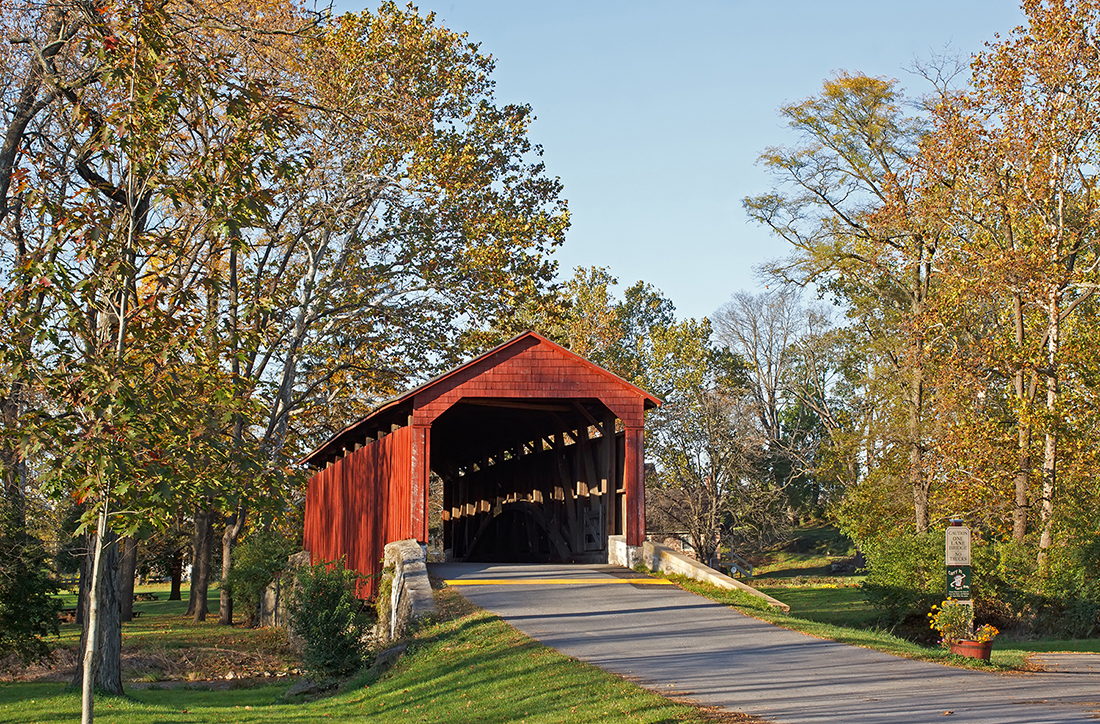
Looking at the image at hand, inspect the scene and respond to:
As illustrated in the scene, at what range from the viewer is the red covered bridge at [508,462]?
17.0 m

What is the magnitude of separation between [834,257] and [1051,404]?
32.3 ft

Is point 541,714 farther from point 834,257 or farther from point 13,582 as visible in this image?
point 834,257

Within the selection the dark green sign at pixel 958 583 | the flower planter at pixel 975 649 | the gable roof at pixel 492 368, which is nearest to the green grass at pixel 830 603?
the gable roof at pixel 492 368

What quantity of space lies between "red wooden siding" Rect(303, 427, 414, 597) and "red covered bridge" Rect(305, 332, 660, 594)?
35mm

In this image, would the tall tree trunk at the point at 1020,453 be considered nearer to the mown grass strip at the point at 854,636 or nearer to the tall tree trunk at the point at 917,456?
the tall tree trunk at the point at 917,456

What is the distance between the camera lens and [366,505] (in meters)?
20.1

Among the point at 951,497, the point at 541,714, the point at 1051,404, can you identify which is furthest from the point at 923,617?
the point at 541,714

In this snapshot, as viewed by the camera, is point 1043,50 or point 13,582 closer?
point 13,582

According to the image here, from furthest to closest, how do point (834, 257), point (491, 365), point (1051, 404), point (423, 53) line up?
point (834, 257), point (423, 53), point (1051, 404), point (491, 365)

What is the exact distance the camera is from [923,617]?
67.5 feet

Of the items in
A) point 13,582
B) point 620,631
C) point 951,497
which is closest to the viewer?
point 620,631

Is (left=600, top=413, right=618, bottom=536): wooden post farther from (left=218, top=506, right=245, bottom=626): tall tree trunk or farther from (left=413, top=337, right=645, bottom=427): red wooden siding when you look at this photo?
(left=218, top=506, right=245, bottom=626): tall tree trunk

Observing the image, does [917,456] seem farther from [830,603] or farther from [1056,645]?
→ [1056,645]

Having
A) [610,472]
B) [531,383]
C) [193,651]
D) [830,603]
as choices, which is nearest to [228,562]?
[193,651]
